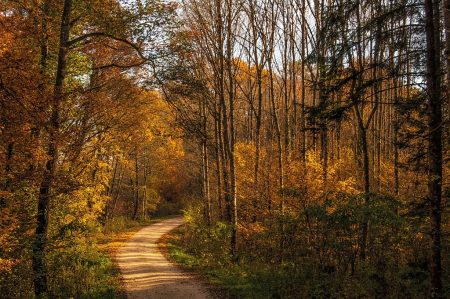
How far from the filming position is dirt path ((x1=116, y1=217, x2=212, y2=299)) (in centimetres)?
1003

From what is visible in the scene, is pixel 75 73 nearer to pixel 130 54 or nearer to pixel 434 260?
pixel 130 54

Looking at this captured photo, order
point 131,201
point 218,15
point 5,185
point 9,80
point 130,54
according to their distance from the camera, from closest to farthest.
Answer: point 9,80, point 5,185, point 218,15, point 130,54, point 131,201

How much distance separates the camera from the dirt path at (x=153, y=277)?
1003 centimetres

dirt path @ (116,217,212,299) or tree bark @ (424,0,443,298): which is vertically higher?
tree bark @ (424,0,443,298)

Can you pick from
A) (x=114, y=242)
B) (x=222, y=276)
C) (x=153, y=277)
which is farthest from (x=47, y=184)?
(x=114, y=242)

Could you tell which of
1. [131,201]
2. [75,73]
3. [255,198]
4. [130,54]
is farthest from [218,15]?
[131,201]

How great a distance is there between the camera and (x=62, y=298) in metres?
9.48

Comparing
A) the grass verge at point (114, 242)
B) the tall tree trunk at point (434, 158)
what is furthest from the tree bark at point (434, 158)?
the grass verge at point (114, 242)

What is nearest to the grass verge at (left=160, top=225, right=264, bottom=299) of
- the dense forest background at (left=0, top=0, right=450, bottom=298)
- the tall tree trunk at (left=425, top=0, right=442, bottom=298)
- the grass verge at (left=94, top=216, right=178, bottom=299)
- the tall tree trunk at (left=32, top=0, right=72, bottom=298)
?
the dense forest background at (left=0, top=0, right=450, bottom=298)

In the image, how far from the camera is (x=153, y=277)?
Answer: 12.0 meters

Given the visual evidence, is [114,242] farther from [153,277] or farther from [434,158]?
[434,158]

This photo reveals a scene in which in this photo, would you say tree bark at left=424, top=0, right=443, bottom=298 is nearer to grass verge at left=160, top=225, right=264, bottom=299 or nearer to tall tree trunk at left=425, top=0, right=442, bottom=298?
tall tree trunk at left=425, top=0, right=442, bottom=298

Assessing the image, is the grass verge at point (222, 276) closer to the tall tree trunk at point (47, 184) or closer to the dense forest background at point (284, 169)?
the dense forest background at point (284, 169)

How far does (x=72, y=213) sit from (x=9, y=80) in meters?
6.09
